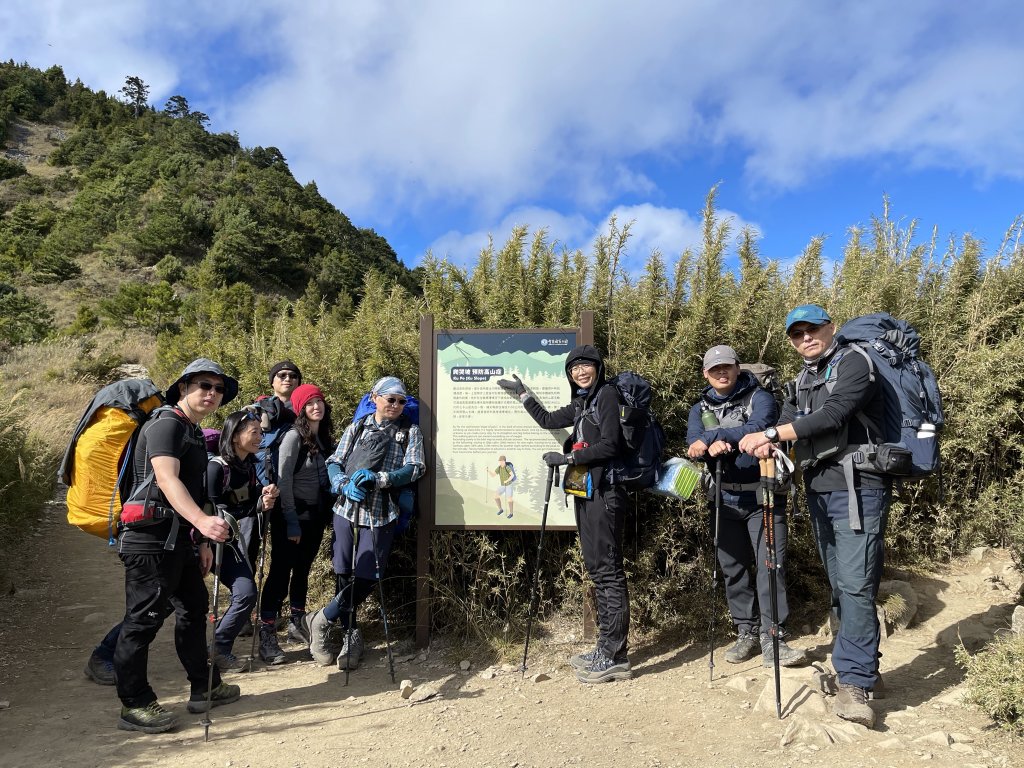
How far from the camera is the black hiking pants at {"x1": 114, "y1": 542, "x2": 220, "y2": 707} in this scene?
341 cm

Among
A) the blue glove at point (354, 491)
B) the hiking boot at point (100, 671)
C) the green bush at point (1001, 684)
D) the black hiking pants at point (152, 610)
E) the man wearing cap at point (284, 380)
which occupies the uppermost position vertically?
the man wearing cap at point (284, 380)

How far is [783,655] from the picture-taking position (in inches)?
163

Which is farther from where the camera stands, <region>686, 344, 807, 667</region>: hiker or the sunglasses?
<region>686, 344, 807, 667</region>: hiker

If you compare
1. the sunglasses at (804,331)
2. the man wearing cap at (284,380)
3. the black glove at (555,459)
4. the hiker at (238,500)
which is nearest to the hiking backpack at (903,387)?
the sunglasses at (804,331)

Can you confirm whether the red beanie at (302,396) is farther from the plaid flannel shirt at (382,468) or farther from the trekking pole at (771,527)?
the trekking pole at (771,527)

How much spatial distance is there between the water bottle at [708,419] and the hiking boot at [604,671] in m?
1.62

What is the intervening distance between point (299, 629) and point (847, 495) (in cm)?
385

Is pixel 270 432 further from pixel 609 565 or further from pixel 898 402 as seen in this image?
pixel 898 402

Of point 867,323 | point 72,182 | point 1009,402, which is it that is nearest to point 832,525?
point 867,323

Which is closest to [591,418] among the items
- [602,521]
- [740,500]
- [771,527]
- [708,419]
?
[602,521]

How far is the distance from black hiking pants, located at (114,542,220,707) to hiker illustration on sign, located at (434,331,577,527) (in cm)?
169

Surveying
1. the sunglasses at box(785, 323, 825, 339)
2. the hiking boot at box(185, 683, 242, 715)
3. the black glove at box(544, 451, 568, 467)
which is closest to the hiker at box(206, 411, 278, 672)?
the hiking boot at box(185, 683, 242, 715)

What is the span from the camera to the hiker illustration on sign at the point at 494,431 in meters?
4.75

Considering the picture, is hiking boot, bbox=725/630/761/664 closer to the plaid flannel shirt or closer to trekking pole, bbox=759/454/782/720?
trekking pole, bbox=759/454/782/720
